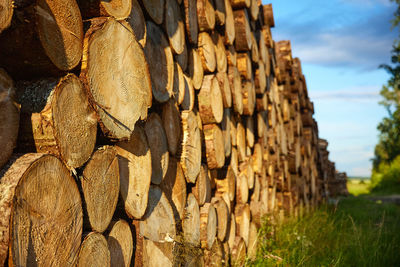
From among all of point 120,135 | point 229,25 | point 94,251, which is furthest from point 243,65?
point 94,251

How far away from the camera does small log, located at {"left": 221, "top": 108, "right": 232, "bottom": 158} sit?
9.00ft

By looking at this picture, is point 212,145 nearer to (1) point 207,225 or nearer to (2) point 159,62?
(1) point 207,225

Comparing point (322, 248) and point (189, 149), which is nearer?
point (189, 149)

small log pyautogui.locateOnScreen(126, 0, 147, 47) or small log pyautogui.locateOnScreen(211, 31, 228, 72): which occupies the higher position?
small log pyautogui.locateOnScreen(211, 31, 228, 72)

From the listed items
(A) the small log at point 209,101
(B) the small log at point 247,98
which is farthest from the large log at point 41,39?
(B) the small log at point 247,98

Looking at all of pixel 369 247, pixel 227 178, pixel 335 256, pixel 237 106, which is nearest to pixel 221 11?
pixel 237 106

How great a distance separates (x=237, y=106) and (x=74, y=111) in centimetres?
208

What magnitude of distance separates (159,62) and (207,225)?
989 mm

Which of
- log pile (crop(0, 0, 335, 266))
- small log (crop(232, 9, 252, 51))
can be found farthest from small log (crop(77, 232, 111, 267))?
small log (crop(232, 9, 252, 51))

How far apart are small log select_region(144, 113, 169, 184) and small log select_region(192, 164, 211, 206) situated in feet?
1.39

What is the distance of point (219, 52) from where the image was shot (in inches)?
110

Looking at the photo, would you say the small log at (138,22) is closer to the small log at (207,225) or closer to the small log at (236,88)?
the small log at (207,225)

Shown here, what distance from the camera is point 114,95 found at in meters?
1.34

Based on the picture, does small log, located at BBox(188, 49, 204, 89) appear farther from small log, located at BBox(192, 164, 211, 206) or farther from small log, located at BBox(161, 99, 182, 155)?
small log, located at BBox(192, 164, 211, 206)
